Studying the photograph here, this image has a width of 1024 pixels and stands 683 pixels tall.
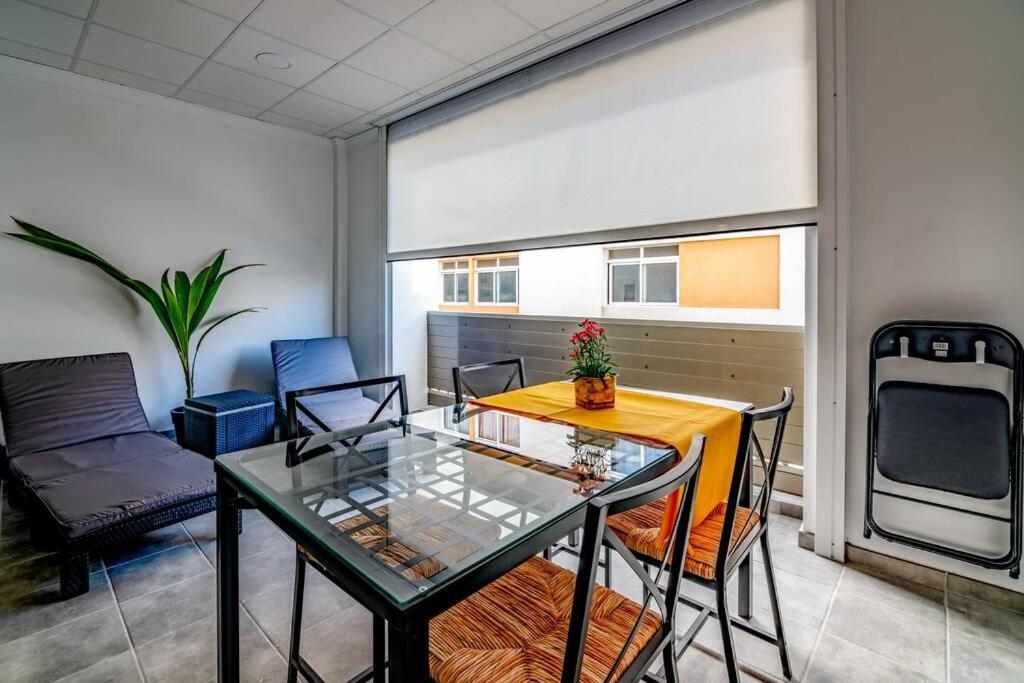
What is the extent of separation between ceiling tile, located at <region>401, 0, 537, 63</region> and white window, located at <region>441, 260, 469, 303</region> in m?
4.98

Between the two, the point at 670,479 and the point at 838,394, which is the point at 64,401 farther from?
the point at 838,394

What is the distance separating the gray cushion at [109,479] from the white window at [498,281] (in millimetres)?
5376

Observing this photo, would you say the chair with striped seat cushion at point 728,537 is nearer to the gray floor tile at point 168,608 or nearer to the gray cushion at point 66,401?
the gray floor tile at point 168,608

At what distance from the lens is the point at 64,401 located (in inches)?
122

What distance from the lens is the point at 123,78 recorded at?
11.3 ft

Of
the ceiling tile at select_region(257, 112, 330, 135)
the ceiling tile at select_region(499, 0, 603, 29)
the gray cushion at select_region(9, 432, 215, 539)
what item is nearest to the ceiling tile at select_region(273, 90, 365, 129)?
the ceiling tile at select_region(257, 112, 330, 135)

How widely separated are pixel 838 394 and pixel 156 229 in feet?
15.9

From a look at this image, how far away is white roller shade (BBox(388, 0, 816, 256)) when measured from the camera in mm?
2381

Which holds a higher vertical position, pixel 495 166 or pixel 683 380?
pixel 495 166

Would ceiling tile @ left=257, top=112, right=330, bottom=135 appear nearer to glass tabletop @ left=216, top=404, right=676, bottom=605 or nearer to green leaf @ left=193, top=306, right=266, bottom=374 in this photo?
green leaf @ left=193, top=306, right=266, bottom=374

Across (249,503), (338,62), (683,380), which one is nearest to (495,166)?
(338,62)

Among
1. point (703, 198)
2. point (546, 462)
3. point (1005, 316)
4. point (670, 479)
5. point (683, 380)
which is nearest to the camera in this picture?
point (670, 479)

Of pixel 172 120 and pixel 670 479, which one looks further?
pixel 172 120

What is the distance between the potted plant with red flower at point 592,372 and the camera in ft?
6.98
